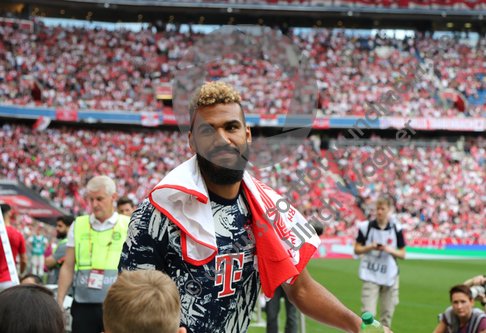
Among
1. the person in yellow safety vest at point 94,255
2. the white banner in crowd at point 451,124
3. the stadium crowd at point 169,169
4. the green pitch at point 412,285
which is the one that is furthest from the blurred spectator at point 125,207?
the white banner in crowd at point 451,124

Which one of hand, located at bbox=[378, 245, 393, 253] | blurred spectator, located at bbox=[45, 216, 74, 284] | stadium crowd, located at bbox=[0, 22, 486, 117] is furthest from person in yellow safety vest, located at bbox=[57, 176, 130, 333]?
stadium crowd, located at bbox=[0, 22, 486, 117]

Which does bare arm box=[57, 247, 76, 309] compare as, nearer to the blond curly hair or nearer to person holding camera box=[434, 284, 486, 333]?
the blond curly hair

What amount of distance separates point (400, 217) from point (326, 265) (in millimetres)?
7635

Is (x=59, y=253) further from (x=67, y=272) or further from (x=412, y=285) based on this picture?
(x=412, y=285)

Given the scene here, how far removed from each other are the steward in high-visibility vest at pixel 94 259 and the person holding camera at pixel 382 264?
11.3 ft

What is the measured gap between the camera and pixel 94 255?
4.18 m

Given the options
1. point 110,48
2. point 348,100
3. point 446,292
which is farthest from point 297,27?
point 446,292

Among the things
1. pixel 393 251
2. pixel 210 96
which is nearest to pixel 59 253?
pixel 393 251

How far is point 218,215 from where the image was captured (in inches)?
76.9

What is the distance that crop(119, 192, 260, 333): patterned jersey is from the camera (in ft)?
5.97

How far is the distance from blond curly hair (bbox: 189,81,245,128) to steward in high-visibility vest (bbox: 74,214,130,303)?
2.75 m

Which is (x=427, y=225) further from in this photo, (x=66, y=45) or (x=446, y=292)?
(x=66, y=45)

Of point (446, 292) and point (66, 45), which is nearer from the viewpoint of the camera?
point (446, 292)

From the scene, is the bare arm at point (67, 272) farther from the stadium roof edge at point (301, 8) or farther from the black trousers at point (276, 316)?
the stadium roof edge at point (301, 8)
